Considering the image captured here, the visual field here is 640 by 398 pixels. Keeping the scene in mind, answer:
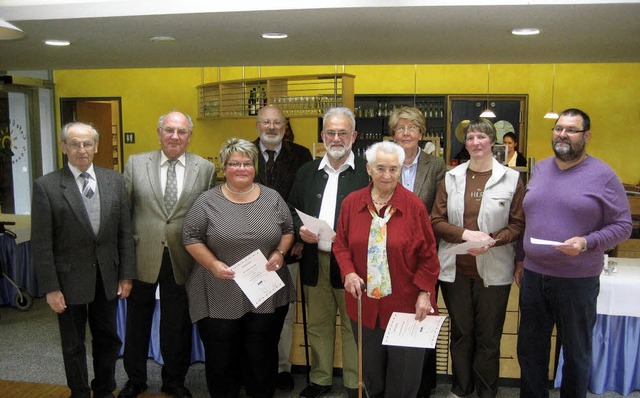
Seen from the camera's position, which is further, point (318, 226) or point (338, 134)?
point (338, 134)

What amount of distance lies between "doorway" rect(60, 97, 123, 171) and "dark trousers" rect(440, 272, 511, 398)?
8152 mm

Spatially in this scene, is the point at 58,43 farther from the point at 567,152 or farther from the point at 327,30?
the point at 567,152

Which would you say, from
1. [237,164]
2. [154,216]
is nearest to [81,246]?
[154,216]

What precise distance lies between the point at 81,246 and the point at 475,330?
2.15 meters

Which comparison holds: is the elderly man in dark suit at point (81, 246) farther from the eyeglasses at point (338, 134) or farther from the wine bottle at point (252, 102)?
the wine bottle at point (252, 102)

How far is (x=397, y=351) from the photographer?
2758 millimetres

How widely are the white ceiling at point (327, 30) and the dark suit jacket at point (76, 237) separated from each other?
0.94 metres

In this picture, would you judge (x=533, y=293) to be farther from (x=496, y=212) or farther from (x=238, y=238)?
(x=238, y=238)

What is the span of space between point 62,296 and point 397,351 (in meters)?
1.71

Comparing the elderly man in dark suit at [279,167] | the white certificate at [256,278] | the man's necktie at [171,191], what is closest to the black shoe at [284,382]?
the elderly man in dark suit at [279,167]

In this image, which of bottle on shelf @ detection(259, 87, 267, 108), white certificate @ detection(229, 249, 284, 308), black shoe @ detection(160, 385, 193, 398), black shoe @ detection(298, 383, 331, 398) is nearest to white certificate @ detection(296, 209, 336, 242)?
white certificate @ detection(229, 249, 284, 308)

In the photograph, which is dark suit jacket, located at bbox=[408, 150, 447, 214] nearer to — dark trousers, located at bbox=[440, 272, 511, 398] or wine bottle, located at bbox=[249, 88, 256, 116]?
dark trousers, located at bbox=[440, 272, 511, 398]

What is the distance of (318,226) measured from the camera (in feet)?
9.71

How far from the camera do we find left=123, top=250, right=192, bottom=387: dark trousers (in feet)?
10.8
